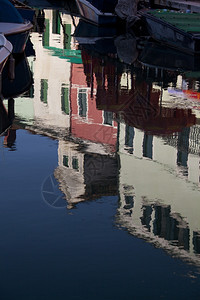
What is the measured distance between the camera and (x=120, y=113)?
26016 millimetres

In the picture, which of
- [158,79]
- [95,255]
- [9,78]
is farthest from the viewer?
[158,79]

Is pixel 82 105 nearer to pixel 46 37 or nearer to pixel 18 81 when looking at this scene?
pixel 18 81

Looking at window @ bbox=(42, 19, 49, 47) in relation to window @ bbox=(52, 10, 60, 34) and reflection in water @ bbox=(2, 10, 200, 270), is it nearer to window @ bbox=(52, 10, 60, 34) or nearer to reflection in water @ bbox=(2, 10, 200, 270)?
window @ bbox=(52, 10, 60, 34)

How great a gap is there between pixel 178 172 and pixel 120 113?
22.8 feet

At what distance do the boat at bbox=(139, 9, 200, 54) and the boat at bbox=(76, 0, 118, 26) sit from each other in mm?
7101

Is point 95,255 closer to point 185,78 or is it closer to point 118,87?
point 118,87

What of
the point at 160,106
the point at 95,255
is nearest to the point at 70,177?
the point at 95,255

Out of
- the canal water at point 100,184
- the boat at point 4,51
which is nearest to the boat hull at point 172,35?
the canal water at point 100,184

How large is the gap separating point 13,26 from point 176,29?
37.3 feet

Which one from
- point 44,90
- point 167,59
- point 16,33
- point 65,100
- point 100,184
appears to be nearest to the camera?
point 100,184

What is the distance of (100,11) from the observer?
58219mm

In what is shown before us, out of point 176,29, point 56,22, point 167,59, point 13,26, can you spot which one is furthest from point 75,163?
point 56,22

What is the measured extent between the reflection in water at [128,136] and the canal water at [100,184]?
4 centimetres

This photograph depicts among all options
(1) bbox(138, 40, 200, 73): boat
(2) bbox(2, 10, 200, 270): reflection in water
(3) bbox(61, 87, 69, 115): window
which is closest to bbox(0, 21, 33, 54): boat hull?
(2) bbox(2, 10, 200, 270): reflection in water
